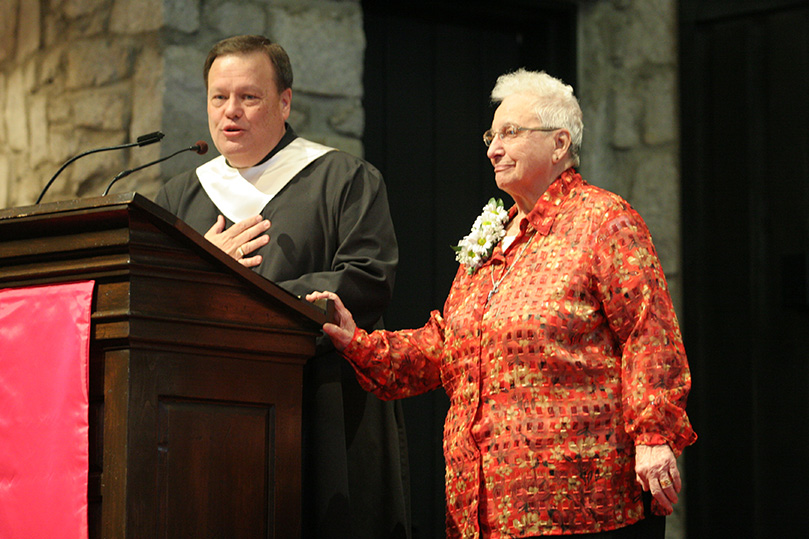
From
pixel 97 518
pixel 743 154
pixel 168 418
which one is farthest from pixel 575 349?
pixel 743 154

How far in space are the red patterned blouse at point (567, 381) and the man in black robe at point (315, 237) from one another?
0.34 m

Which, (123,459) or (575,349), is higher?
(575,349)

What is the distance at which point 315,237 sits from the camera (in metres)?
3.01

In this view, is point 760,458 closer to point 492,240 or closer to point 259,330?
point 492,240

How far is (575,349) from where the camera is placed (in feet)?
8.07

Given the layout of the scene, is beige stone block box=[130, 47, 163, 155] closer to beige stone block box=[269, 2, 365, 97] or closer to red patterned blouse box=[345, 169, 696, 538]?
beige stone block box=[269, 2, 365, 97]

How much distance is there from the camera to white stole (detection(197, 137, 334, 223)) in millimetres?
3096

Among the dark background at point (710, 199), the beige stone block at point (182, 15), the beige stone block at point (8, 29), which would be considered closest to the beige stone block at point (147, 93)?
the beige stone block at point (182, 15)

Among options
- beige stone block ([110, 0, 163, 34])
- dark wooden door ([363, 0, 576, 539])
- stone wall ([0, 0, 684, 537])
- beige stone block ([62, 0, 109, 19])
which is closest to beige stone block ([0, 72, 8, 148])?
stone wall ([0, 0, 684, 537])

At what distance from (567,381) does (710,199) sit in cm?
259

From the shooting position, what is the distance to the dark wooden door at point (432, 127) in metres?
4.81

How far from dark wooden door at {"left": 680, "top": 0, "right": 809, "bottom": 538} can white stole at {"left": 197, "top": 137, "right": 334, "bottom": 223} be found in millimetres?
2185

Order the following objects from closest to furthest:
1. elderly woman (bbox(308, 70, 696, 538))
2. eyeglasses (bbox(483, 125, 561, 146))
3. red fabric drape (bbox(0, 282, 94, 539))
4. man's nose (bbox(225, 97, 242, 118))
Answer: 1. red fabric drape (bbox(0, 282, 94, 539))
2. elderly woman (bbox(308, 70, 696, 538))
3. eyeglasses (bbox(483, 125, 561, 146))
4. man's nose (bbox(225, 97, 242, 118))

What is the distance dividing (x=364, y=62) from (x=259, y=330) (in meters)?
2.64
